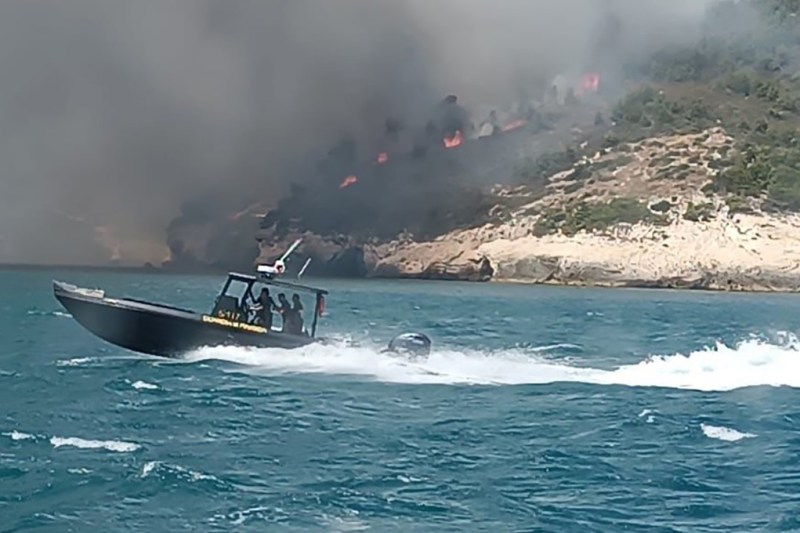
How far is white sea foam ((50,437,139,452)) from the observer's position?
2391 centimetres

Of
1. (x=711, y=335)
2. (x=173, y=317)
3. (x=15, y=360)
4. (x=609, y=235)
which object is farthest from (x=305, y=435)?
(x=609, y=235)

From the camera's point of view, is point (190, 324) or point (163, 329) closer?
point (190, 324)

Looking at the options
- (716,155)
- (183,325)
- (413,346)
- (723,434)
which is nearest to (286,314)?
(183,325)

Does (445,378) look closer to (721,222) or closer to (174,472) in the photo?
(174,472)

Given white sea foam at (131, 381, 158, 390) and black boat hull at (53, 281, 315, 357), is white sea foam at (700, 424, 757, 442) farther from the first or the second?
black boat hull at (53, 281, 315, 357)

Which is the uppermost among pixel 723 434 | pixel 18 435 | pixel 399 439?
pixel 723 434

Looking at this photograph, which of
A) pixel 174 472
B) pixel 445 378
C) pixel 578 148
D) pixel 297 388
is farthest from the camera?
pixel 578 148

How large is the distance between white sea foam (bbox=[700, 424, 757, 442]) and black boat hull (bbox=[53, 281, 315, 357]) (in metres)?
15.4

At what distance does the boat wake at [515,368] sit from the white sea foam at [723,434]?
25.2 feet

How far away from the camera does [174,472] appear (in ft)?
70.4

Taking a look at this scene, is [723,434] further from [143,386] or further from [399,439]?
[143,386]

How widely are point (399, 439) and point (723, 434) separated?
281 inches

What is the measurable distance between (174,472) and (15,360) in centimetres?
2330

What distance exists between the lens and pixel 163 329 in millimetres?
39219
